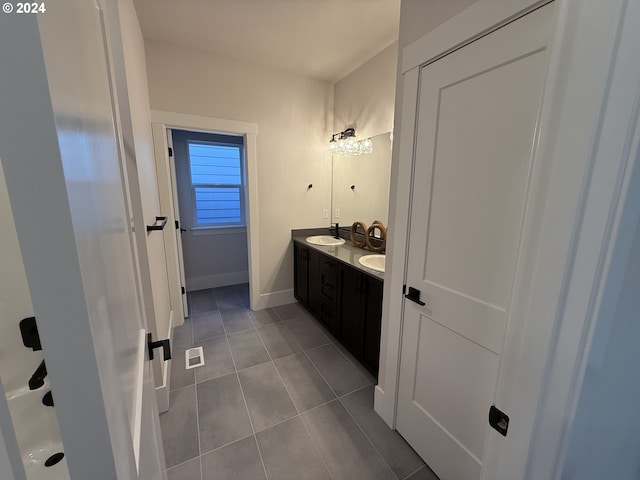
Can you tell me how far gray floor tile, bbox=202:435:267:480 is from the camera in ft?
4.39

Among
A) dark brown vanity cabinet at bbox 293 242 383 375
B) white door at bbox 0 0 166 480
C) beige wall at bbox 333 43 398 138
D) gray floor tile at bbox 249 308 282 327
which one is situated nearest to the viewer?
white door at bbox 0 0 166 480

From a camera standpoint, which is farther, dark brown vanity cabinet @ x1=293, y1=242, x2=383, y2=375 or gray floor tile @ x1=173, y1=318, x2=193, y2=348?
gray floor tile @ x1=173, y1=318, x2=193, y2=348

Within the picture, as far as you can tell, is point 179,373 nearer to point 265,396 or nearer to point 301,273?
point 265,396

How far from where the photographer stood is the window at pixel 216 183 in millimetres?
3684

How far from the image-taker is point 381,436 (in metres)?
1.56

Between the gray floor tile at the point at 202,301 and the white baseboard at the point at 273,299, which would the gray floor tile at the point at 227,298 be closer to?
the gray floor tile at the point at 202,301

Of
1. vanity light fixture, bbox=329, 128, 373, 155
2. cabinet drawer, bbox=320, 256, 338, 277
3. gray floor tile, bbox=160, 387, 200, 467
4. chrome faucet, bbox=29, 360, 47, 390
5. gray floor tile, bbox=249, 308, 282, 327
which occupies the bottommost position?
gray floor tile, bbox=160, 387, 200, 467

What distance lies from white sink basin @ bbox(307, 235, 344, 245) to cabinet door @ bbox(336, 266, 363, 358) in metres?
0.73

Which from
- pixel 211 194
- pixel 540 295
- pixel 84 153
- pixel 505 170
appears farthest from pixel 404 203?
pixel 211 194

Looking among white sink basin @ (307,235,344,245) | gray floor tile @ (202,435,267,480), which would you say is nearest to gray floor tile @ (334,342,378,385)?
gray floor tile @ (202,435,267,480)

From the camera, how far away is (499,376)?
2.01 ft

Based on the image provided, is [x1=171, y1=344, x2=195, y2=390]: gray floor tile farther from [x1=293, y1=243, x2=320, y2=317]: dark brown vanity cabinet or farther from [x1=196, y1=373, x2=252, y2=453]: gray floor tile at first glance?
[x1=293, y1=243, x2=320, y2=317]: dark brown vanity cabinet

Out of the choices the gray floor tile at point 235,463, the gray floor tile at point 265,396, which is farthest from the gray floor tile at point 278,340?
the gray floor tile at point 235,463

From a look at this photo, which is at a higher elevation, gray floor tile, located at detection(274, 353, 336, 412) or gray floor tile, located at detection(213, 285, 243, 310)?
gray floor tile, located at detection(213, 285, 243, 310)
